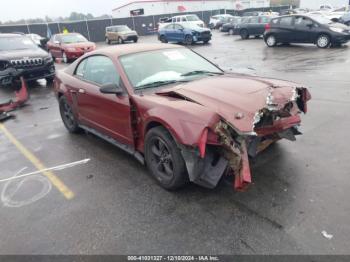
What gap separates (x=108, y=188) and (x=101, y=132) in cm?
125

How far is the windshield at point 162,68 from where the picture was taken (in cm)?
434

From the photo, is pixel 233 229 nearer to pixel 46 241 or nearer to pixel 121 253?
pixel 121 253

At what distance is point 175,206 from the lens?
11.6 feet

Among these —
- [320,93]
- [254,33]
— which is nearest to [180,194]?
[320,93]

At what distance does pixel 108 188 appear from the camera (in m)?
4.05

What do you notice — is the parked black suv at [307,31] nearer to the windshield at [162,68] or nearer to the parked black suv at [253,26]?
Answer: the parked black suv at [253,26]

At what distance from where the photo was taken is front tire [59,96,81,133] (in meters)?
5.92

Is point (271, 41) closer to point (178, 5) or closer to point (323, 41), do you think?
point (323, 41)

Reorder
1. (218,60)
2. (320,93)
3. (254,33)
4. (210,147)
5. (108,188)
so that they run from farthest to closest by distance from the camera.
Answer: (254,33) < (218,60) < (320,93) < (108,188) < (210,147)

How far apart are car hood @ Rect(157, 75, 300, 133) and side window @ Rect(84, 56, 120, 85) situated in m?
0.93

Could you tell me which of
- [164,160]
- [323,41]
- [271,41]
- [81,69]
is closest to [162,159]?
[164,160]

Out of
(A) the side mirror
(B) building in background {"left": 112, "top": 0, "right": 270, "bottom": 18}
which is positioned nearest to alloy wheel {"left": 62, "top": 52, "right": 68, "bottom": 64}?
(A) the side mirror

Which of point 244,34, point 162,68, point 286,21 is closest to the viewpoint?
point 162,68

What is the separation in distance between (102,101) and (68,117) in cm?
185
